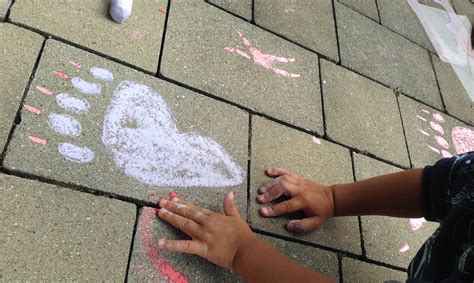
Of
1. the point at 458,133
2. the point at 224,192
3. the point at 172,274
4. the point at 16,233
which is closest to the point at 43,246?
the point at 16,233

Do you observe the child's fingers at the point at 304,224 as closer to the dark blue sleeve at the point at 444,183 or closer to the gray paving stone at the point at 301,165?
the gray paving stone at the point at 301,165

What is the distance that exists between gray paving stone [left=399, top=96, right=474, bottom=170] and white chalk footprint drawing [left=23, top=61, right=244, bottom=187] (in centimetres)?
83

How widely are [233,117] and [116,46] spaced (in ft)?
1.33

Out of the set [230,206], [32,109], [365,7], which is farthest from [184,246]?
[365,7]

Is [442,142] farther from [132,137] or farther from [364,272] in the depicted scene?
[132,137]

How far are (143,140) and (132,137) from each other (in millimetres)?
30

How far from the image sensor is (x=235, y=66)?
1.46m

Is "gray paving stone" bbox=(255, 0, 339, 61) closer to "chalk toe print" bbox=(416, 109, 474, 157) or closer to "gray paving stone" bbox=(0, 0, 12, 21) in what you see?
"chalk toe print" bbox=(416, 109, 474, 157)

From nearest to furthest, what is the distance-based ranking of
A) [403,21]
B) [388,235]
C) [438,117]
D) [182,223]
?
1. [182,223]
2. [388,235]
3. [438,117]
4. [403,21]

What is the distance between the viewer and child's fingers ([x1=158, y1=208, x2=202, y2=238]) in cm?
104

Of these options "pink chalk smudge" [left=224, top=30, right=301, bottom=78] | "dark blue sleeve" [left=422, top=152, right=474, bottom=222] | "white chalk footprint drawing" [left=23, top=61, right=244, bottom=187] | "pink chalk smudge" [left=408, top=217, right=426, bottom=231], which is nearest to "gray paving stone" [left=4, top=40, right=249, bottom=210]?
"white chalk footprint drawing" [left=23, top=61, right=244, bottom=187]

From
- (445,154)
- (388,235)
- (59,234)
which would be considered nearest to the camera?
(59,234)

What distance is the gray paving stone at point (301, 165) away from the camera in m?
1.24

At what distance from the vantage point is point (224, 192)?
1193 millimetres
